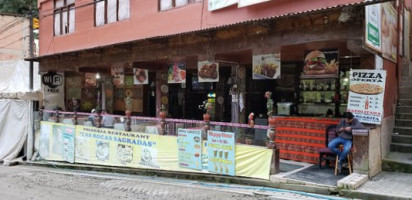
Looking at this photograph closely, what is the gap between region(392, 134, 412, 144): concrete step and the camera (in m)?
10.7

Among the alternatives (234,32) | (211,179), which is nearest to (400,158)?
(211,179)

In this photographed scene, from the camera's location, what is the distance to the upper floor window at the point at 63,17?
62.3 feet

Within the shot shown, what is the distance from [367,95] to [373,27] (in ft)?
5.57

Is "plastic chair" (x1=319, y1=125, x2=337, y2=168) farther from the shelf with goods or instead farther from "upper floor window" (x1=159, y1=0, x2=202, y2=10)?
"upper floor window" (x1=159, y1=0, x2=202, y2=10)

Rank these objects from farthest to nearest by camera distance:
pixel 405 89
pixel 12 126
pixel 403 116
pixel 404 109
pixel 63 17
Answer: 1. pixel 63 17
2. pixel 12 126
3. pixel 405 89
4. pixel 404 109
5. pixel 403 116

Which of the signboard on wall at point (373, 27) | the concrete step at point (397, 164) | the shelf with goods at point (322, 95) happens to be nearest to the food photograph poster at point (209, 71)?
the shelf with goods at point (322, 95)

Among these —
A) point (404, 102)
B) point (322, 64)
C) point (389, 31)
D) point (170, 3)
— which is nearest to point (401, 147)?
point (404, 102)

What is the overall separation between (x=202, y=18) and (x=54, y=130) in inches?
312

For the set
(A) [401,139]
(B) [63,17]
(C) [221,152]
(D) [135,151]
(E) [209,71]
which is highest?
(B) [63,17]

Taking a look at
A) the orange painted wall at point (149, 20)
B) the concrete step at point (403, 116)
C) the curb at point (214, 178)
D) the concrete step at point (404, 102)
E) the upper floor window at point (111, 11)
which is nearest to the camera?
the curb at point (214, 178)

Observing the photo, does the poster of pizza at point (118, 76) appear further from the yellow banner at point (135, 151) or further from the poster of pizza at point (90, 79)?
the poster of pizza at point (90, 79)

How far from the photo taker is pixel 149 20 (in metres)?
15.0

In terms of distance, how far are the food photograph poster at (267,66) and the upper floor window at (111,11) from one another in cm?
802

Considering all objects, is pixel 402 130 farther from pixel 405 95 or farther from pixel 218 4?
pixel 218 4
